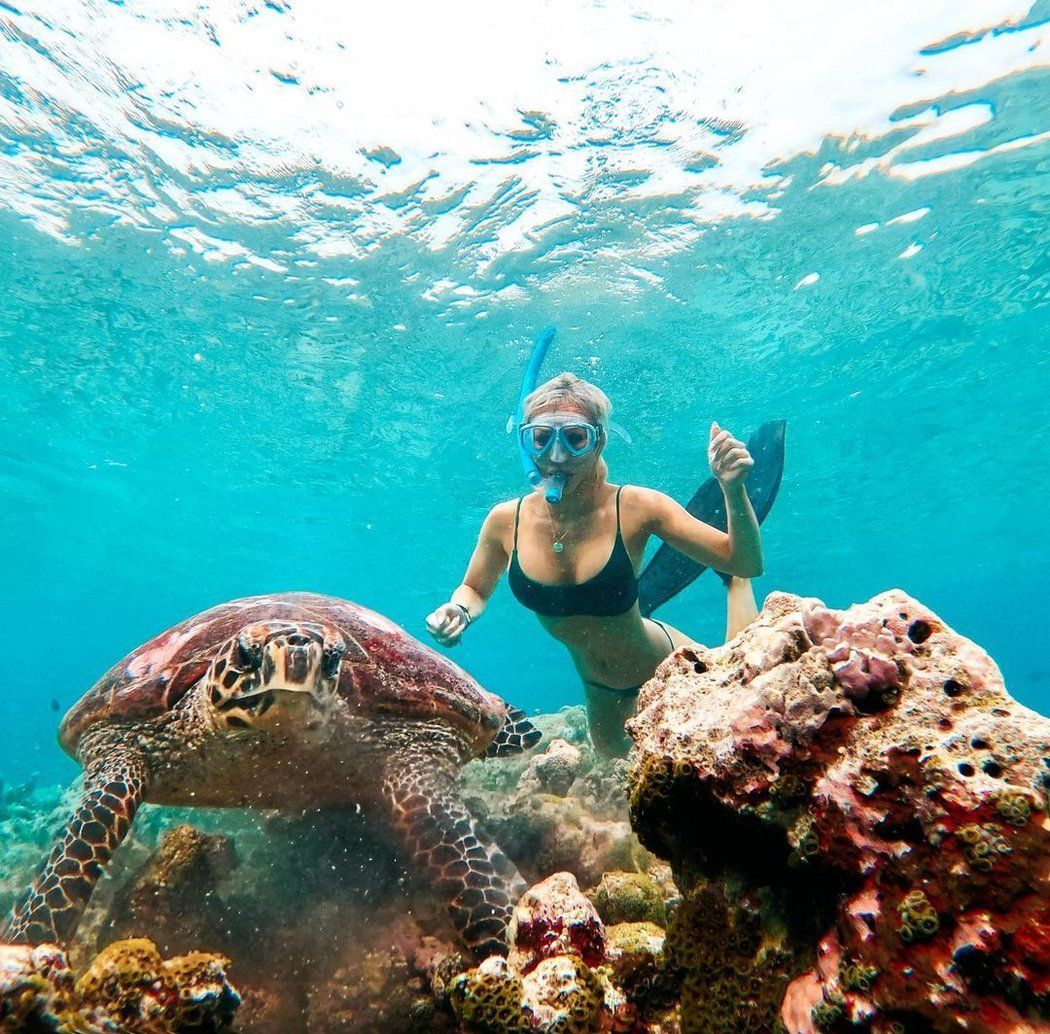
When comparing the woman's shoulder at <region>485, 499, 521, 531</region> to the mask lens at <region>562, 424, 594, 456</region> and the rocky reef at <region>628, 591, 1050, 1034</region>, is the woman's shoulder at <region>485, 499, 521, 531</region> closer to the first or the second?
the mask lens at <region>562, 424, 594, 456</region>

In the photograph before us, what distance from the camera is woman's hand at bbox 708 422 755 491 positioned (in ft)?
10.2

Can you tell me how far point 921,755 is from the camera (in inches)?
42.9

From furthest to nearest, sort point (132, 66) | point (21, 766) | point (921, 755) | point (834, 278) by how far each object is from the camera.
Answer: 1. point (21, 766)
2. point (834, 278)
3. point (132, 66)
4. point (921, 755)

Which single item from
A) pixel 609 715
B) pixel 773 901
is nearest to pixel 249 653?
pixel 773 901

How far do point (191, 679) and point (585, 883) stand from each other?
2.15 metres

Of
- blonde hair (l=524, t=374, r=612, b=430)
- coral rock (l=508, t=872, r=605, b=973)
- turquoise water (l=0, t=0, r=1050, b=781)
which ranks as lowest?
coral rock (l=508, t=872, r=605, b=973)

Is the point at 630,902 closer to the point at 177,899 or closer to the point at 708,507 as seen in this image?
the point at 177,899

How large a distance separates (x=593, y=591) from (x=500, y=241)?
988 cm

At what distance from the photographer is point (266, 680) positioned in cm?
228

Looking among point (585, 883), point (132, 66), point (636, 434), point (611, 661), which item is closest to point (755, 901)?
point (585, 883)

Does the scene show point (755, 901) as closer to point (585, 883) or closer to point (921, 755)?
point (921, 755)

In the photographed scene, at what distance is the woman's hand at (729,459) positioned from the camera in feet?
10.2

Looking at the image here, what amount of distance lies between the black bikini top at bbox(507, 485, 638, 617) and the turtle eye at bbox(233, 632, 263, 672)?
190 cm

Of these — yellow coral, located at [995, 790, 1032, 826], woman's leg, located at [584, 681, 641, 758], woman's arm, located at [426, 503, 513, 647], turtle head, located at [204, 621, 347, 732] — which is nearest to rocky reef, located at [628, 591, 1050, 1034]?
yellow coral, located at [995, 790, 1032, 826]
